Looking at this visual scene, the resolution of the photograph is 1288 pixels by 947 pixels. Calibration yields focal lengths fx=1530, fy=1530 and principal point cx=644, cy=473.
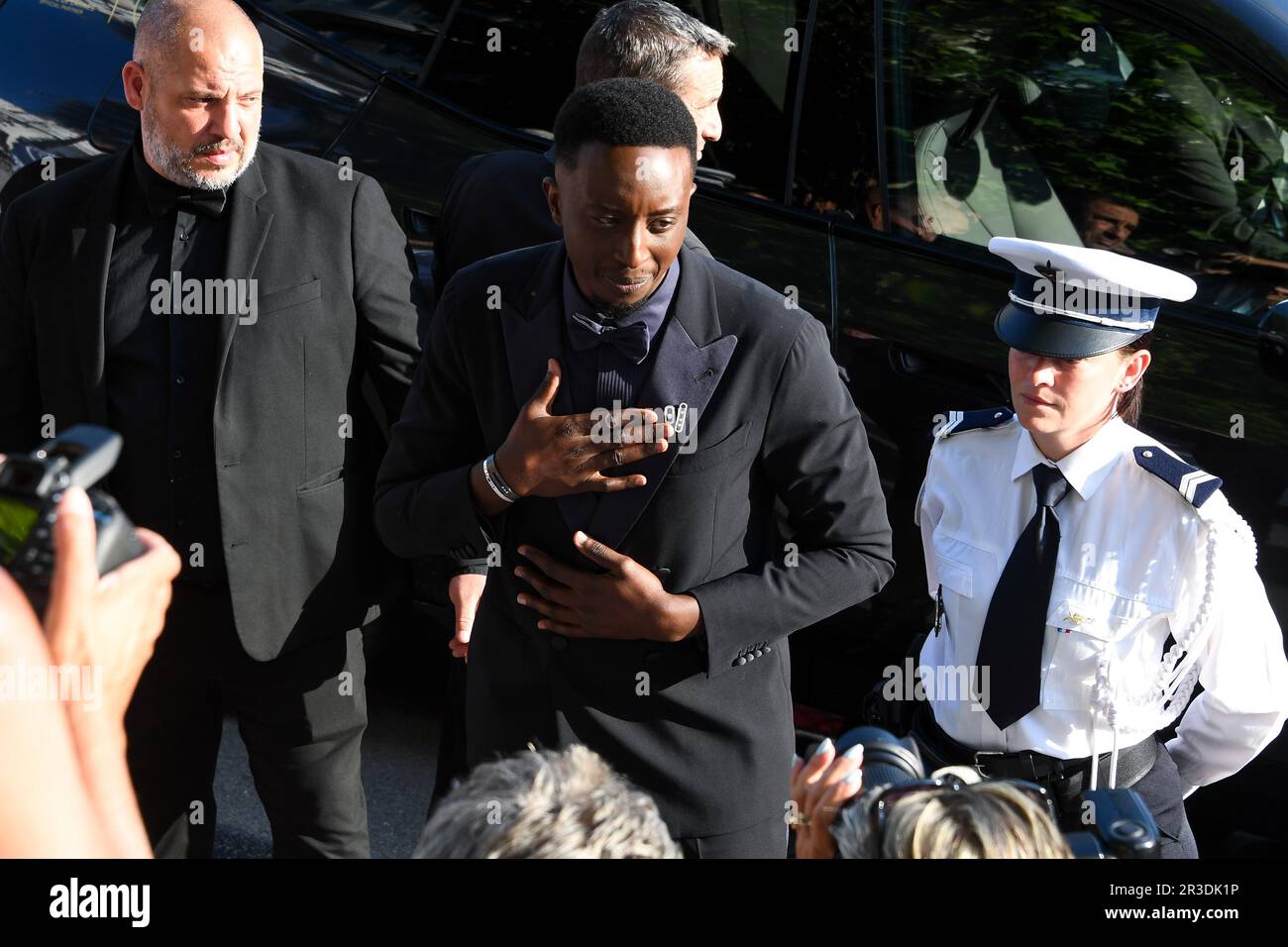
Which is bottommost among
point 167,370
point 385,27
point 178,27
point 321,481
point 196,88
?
point 321,481

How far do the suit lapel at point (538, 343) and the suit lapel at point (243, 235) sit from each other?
0.61 m

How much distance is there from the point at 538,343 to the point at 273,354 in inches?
25.5

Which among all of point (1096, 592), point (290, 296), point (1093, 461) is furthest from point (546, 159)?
point (1096, 592)

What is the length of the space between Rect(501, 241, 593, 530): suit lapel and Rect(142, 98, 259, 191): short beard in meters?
0.72

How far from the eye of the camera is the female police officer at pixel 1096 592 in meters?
2.38

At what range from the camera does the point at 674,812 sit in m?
2.31

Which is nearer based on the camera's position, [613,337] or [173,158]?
[613,337]

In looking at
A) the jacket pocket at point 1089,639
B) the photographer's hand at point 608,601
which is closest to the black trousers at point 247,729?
the photographer's hand at point 608,601

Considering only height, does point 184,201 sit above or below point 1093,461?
above

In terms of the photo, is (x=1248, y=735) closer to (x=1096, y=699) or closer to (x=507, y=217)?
(x=1096, y=699)

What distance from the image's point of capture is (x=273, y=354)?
270 cm

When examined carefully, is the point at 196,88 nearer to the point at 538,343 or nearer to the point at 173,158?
the point at 173,158

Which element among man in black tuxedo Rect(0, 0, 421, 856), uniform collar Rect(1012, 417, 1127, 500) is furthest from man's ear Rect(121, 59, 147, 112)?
uniform collar Rect(1012, 417, 1127, 500)

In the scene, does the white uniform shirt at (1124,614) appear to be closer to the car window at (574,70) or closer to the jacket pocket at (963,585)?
the jacket pocket at (963,585)
